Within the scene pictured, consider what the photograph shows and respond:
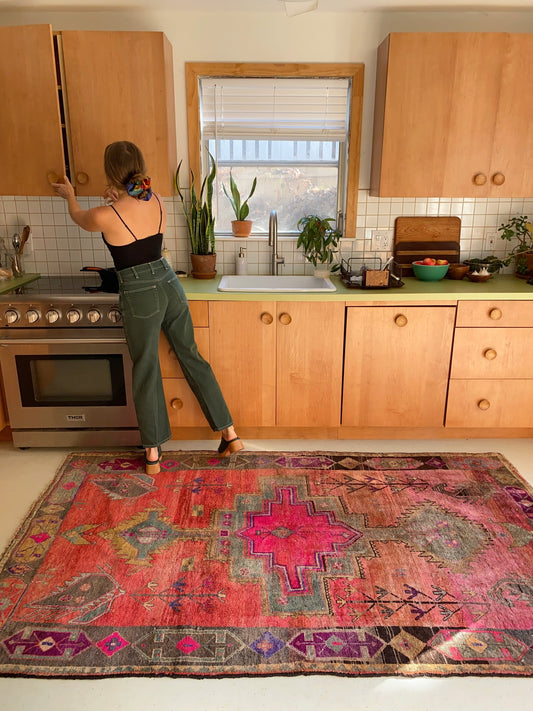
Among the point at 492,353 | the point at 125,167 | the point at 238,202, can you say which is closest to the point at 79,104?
the point at 125,167

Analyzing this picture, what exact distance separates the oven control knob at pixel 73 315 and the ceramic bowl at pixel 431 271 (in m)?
1.90

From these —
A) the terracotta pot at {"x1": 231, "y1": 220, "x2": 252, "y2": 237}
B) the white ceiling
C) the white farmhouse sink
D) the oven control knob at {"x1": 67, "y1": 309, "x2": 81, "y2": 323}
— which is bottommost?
the oven control knob at {"x1": 67, "y1": 309, "x2": 81, "y2": 323}

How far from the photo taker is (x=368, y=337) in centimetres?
304

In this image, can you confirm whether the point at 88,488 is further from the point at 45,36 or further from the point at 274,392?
the point at 45,36

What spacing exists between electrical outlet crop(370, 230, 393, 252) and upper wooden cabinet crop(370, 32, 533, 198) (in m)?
0.38

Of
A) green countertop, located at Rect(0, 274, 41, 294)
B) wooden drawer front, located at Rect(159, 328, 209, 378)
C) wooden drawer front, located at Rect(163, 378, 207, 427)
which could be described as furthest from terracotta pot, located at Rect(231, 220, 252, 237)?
green countertop, located at Rect(0, 274, 41, 294)

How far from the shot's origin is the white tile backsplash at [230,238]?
11.1 feet

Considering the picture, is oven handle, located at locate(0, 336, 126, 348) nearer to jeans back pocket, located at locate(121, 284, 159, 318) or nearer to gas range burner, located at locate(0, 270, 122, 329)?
gas range burner, located at locate(0, 270, 122, 329)

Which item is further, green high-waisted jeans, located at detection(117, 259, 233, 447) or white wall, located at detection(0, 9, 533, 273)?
white wall, located at detection(0, 9, 533, 273)

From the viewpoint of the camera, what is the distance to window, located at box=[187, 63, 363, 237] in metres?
3.22

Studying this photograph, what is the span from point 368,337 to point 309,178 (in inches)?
43.5

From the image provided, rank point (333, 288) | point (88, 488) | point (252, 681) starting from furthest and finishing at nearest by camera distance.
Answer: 1. point (333, 288)
2. point (88, 488)
3. point (252, 681)

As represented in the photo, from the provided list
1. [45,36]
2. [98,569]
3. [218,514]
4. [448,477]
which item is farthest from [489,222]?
[98,569]

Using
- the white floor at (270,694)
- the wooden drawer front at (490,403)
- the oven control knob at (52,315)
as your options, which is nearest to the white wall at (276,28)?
the oven control knob at (52,315)
